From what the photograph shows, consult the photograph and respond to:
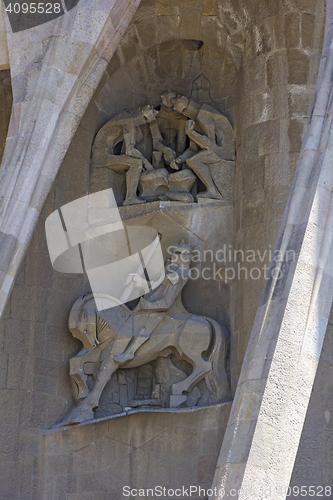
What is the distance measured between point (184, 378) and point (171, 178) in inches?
65.5

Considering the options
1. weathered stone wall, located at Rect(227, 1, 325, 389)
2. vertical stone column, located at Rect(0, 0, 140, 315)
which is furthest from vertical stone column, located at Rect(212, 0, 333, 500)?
vertical stone column, located at Rect(0, 0, 140, 315)

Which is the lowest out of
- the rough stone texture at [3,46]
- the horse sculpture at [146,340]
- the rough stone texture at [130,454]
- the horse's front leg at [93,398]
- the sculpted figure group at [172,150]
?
the rough stone texture at [130,454]

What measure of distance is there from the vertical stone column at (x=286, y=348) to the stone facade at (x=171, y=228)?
5.10 feet

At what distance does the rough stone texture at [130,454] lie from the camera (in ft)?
21.7

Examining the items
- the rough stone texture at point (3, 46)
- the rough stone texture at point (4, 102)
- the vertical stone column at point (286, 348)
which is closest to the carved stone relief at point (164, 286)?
the rough stone texture at point (4, 102)

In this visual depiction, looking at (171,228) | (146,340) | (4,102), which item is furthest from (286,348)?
(4,102)

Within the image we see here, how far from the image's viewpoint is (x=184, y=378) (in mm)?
6902

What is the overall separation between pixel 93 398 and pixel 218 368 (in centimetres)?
98

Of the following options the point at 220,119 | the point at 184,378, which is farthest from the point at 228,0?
the point at 184,378

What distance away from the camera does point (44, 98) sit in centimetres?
633

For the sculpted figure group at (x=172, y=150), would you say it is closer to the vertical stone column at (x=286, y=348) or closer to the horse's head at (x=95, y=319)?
the horse's head at (x=95, y=319)

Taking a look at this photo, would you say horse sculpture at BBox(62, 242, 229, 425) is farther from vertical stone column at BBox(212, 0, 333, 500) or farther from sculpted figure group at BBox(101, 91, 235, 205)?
vertical stone column at BBox(212, 0, 333, 500)

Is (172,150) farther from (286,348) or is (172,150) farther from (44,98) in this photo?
(286,348)

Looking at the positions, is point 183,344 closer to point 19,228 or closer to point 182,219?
point 182,219
